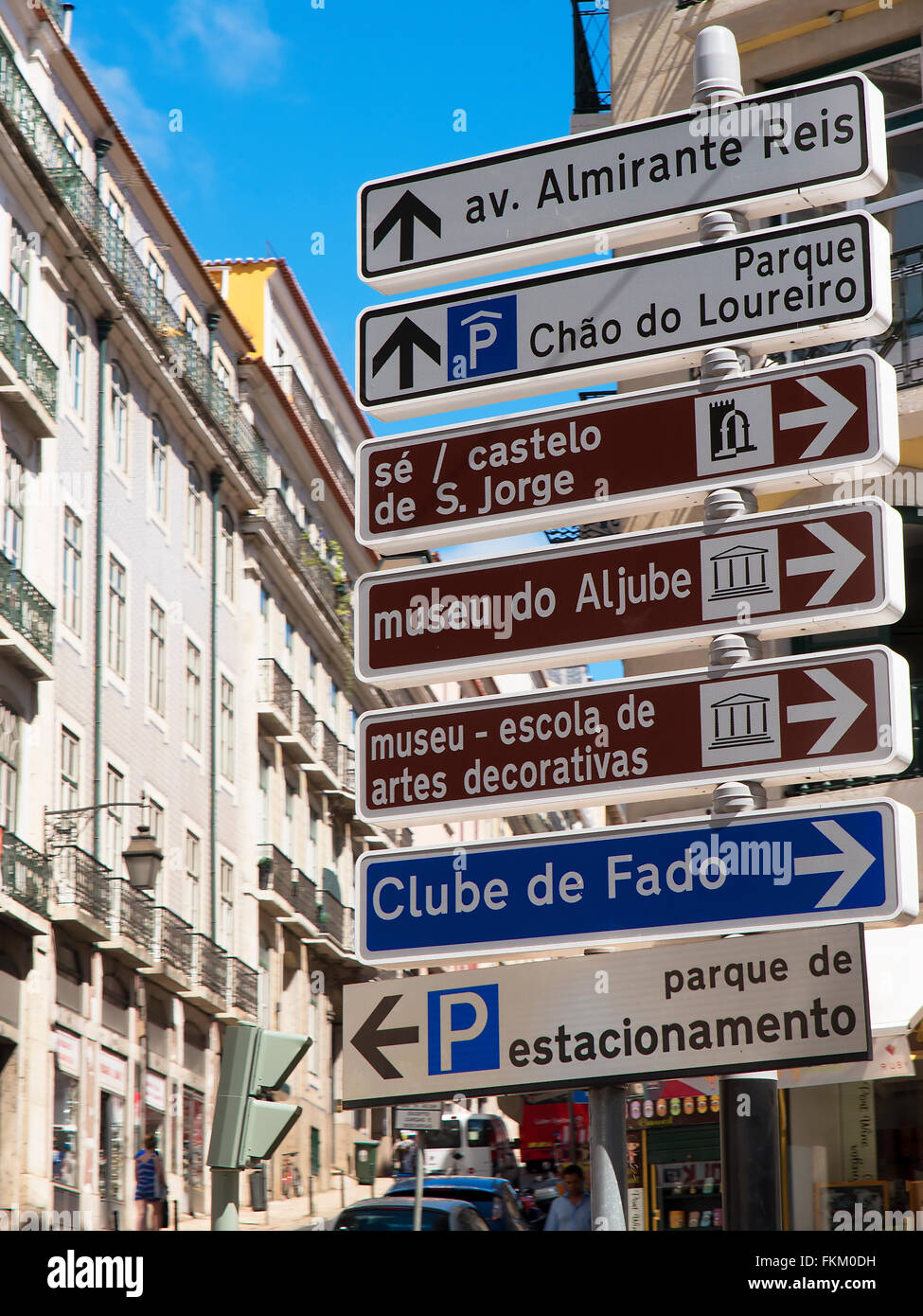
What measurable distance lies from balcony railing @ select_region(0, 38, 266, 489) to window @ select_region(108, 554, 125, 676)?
17.1 feet

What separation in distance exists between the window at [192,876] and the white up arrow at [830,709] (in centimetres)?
3335

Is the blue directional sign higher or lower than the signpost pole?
higher

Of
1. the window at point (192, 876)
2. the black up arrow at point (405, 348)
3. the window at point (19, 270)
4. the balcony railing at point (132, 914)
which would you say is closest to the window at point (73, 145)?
the window at point (19, 270)

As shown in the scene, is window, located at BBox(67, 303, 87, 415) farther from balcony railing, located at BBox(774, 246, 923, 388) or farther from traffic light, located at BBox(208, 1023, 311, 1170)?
traffic light, located at BBox(208, 1023, 311, 1170)

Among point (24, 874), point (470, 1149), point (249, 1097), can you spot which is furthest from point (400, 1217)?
point (470, 1149)

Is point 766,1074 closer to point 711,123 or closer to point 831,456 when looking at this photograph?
point 831,456

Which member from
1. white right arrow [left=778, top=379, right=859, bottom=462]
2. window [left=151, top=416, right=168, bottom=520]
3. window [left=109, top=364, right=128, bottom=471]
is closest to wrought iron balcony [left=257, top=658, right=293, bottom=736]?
window [left=151, top=416, right=168, bottom=520]

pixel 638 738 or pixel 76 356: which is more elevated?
pixel 76 356

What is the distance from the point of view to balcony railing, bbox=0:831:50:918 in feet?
90.2

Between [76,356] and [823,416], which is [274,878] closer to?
[76,356]

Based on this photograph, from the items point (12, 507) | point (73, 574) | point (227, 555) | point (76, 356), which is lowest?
point (73, 574)

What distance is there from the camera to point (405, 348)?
6074mm

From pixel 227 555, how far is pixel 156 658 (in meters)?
6.89

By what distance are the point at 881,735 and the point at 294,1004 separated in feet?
138
